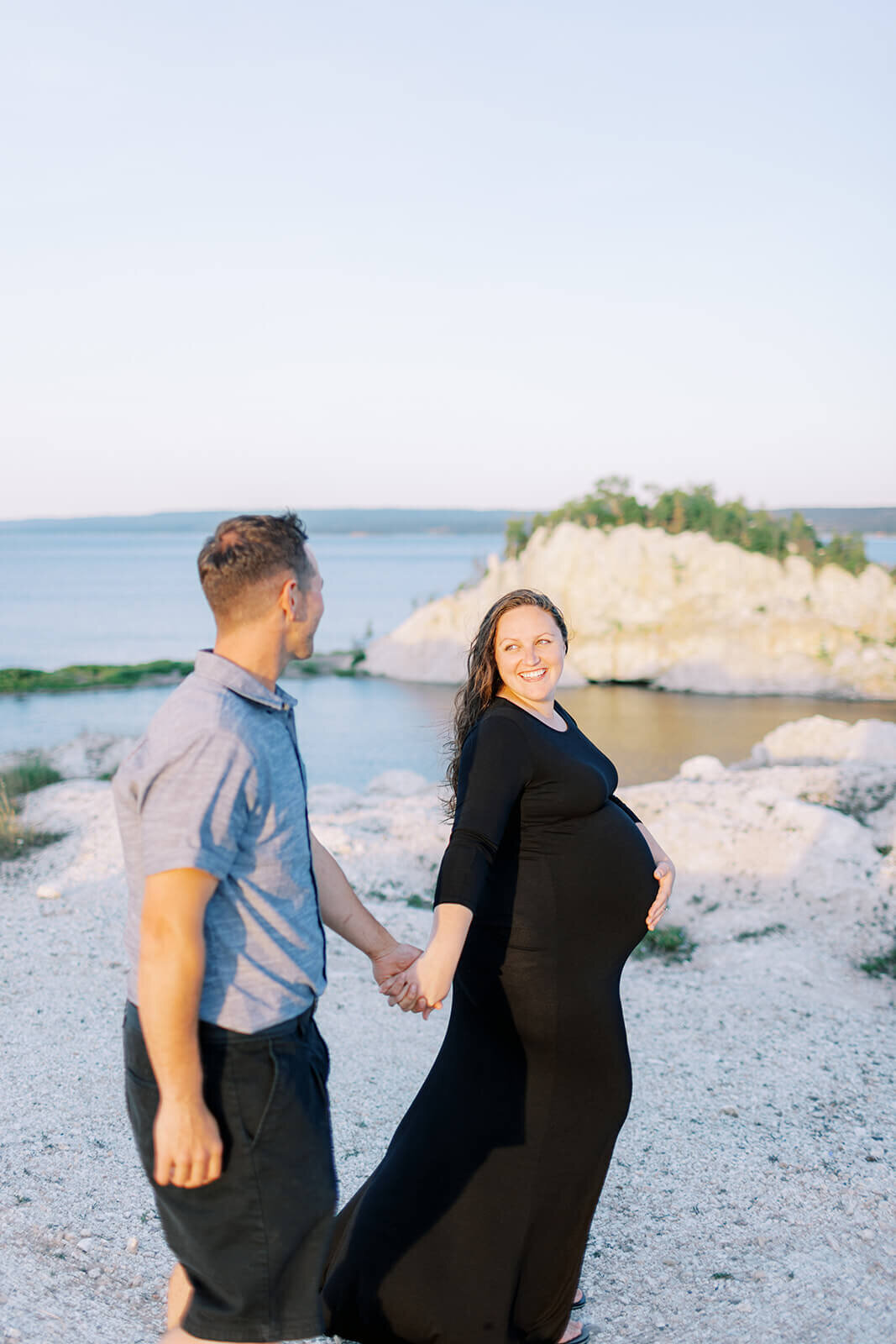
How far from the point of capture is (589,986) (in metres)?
3.03

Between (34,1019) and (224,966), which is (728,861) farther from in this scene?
(224,966)

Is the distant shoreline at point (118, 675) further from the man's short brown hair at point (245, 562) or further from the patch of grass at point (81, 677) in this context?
the man's short brown hair at point (245, 562)

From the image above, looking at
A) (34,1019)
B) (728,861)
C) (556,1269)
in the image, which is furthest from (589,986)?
(728,861)

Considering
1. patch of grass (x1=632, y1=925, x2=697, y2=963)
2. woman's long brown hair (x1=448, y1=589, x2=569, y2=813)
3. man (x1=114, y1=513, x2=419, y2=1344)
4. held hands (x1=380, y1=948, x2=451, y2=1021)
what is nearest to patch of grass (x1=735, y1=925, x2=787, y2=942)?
patch of grass (x1=632, y1=925, x2=697, y2=963)

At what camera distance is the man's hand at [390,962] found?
2979 millimetres

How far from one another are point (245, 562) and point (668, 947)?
6.65 meters

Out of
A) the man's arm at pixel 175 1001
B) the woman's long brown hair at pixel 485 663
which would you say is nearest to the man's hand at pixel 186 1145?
the man's arm at pixel 175 1001

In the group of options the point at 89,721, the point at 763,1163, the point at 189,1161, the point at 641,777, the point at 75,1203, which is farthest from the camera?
the point at 89,721

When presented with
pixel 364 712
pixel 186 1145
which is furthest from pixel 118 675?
pixel 186 1145

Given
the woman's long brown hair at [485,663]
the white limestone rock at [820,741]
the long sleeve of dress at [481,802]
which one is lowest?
the white limestone rock at [820,741]

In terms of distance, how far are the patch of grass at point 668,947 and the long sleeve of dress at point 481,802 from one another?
17.6 ft

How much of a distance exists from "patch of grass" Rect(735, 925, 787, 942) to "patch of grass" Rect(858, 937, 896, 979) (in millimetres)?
812

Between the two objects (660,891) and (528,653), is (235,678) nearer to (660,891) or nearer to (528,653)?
(528,653)

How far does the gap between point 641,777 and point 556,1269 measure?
17.6 metres
